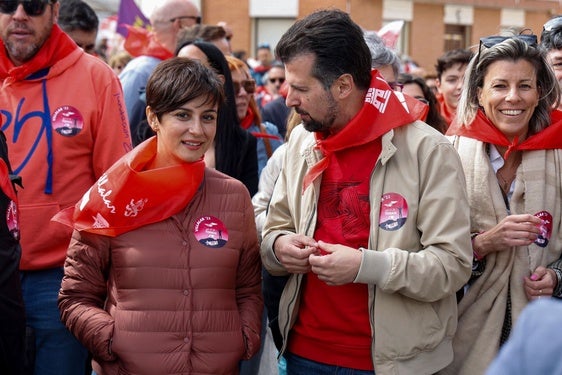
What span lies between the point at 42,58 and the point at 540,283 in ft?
7.95

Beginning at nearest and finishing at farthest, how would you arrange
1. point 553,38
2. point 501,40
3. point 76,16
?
point 501,40 < point 553,38 < point 76,16

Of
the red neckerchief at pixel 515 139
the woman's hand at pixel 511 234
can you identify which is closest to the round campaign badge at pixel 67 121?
the red neckerchief at pixel 515 139

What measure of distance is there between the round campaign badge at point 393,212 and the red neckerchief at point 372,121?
0.24m

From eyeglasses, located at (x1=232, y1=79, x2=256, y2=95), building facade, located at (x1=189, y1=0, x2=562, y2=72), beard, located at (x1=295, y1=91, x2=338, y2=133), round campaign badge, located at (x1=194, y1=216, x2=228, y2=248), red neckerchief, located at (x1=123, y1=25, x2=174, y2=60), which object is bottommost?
round campaign badge, located at (x1=194, y1=216, x2=228, y2=248)

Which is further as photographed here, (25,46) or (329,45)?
(25,46)

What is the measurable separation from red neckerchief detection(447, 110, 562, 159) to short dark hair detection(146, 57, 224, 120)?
1.07 meters

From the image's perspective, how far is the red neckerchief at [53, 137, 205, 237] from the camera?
3318 mm

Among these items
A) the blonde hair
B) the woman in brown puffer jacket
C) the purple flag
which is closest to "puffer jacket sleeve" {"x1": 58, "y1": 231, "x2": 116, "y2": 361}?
the woman in brown puffer jacket

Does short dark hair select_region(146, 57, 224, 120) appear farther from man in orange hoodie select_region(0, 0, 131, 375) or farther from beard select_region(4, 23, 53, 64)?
beard select_region(4, 23, 53, 64)

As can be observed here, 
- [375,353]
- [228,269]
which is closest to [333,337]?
[375,353]

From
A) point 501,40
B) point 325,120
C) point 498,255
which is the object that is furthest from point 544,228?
point 325,120

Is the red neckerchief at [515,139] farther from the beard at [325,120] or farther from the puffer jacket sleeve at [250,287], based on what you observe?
the puffer jacket sleeve at [250,287]

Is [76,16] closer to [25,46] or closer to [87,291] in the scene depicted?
[25,46]

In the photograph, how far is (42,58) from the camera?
404 centimetres
